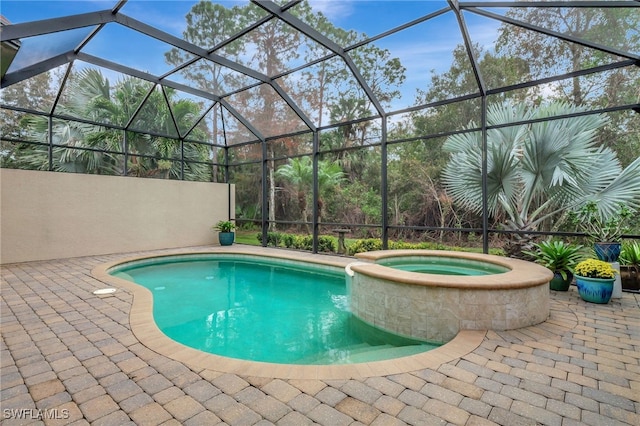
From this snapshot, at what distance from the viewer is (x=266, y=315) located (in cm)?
513

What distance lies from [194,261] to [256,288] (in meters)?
3.59

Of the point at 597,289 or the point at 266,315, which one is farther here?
the point at 266,315

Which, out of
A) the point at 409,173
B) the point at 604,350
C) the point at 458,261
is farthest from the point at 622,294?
the point at 409,173

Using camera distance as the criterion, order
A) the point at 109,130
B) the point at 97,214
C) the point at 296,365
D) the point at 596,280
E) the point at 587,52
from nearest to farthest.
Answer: the point at 296,365 → the point at 596,280 → the point at 587,52 → the point at 97,214 → the point at 109,130

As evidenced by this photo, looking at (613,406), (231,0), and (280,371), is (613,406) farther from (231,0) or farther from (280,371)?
(231,0)

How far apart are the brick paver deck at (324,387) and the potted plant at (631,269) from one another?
2.21m

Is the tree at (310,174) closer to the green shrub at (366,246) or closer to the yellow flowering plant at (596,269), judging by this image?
the green shrub at (366,246)

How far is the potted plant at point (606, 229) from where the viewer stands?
4.80 m

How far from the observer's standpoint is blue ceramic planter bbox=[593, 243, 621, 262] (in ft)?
15.7

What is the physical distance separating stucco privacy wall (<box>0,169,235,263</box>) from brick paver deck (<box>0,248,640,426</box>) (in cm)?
615

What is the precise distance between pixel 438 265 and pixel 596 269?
2.33 m

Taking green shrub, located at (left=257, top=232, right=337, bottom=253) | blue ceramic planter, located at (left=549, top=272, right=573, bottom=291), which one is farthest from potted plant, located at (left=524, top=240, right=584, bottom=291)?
green shrub, located at (left=257, top=232, right=337, bottom=253)

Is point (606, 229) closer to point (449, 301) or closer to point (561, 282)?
point (561, 282)

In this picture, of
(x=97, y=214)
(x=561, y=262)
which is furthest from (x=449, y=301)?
(x=97, y=214)
